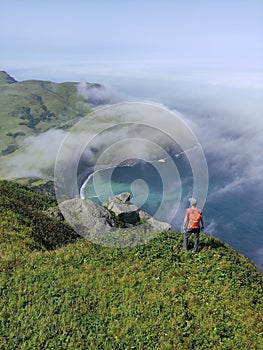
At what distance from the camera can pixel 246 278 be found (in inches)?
744

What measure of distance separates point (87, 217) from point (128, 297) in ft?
42.1

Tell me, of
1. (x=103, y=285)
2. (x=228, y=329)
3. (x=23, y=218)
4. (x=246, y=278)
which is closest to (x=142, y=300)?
(x=103, y=285)

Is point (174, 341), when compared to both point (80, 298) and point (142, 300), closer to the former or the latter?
point (142, 300)

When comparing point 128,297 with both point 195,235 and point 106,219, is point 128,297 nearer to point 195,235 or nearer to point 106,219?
point 195,235

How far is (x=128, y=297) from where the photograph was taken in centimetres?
1644

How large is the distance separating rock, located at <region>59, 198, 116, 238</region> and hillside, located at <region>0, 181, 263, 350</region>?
473cm

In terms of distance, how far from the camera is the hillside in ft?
46.6

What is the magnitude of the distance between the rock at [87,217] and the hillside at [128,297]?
15.5ft

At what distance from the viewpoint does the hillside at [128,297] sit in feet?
46.6

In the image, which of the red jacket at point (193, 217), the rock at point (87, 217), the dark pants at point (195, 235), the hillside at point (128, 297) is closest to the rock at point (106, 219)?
the rock at point (87, 217)

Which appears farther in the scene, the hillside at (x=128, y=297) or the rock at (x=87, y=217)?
the rock at (x=87, y=217)

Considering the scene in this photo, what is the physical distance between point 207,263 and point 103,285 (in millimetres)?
6137

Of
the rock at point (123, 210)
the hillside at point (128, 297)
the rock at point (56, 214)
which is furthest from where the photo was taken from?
the rock at point (123, 210)

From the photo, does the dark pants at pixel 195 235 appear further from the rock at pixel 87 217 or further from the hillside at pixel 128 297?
the rock at pixel 87 217
